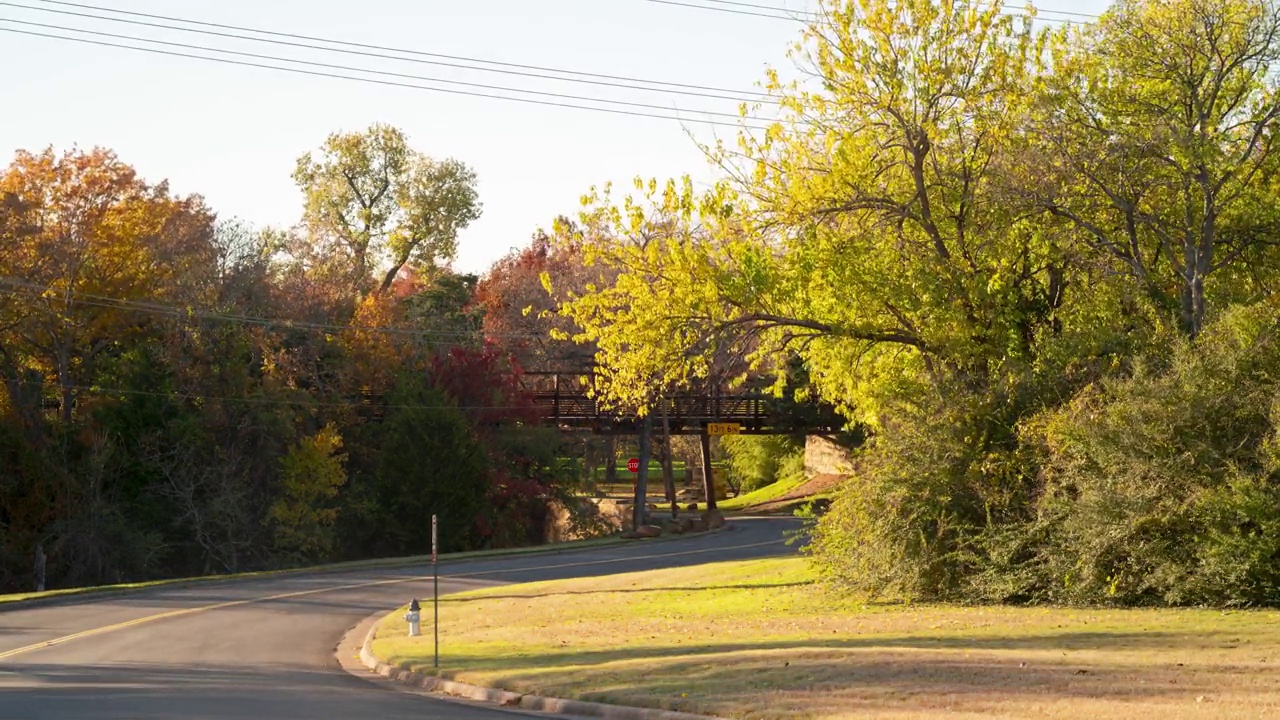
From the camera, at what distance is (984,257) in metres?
24.6

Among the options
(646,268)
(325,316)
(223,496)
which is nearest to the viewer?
(646,268)

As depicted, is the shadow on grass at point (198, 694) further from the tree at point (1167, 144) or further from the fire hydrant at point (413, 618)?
the tree at point (1167, 144)

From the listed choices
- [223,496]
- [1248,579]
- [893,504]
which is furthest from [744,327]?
[223,496]

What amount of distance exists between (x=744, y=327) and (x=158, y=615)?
1351 centimetres

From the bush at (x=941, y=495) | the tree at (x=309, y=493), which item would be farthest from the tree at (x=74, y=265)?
the bush at (x=941, y=495)

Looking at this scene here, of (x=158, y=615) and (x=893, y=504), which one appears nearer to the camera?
(x=893, y=504)

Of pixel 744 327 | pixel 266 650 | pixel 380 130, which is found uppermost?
pixel 380 130

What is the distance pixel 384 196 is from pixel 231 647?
2369 inches

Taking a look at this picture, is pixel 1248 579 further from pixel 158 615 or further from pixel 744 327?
pixel 158 615

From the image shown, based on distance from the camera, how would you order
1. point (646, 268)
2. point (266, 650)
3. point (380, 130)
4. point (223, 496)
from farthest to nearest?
1. point (380, 130)
2. point (223, 496)
3. point (646, 268)
4. point (266, 650)

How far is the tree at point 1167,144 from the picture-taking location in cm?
2386

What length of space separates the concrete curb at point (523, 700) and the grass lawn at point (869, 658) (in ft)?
0.71

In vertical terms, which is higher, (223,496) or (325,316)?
(325,316)

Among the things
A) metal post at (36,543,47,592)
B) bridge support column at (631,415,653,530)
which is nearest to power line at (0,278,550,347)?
bridge support column at (631,415,653,530)
